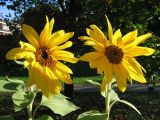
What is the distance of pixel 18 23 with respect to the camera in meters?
12.4

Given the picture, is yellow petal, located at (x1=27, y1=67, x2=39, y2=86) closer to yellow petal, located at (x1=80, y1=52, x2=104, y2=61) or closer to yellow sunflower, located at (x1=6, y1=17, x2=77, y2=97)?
yellow sunflower, located at (x1=6, y1=17, x2=77, y2=97)

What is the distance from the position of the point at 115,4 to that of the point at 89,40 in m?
9.21

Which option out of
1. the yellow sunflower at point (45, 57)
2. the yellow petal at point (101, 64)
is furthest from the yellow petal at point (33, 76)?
the yellow petal at point (101, 64)

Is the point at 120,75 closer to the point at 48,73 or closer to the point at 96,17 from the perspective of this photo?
the point at 48,73

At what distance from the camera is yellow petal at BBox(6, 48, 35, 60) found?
5.19 feet

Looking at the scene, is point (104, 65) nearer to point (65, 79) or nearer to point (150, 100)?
point (65, 79)

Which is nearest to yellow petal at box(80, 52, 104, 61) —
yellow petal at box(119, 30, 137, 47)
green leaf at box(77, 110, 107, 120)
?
yellow petal at box(119, 30, 137, 47)

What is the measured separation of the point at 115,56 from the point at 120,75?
76 mm

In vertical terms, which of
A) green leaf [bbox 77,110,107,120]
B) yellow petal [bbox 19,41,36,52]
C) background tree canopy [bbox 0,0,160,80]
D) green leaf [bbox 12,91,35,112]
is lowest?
green leaf [bbox 77,110,107,120]

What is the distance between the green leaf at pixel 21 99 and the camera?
1857 millimetres

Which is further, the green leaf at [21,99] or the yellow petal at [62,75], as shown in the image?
the green leaf at [21,99]

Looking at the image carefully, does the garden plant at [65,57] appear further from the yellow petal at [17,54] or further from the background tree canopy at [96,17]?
the background tree canopy at [96,17]

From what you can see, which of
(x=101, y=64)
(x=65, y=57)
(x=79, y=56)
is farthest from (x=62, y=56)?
(x=79, y=56)

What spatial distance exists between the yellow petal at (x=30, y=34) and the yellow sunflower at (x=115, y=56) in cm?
16
